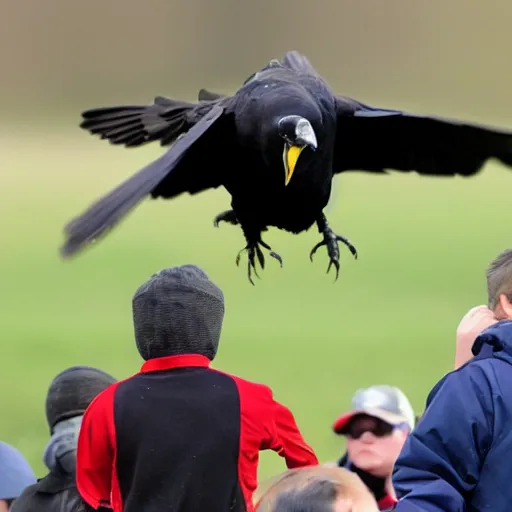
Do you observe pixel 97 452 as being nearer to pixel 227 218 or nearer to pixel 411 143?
pixel 227 218

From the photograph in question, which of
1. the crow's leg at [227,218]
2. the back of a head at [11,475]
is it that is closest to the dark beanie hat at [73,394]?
the back of a head at [11,475]

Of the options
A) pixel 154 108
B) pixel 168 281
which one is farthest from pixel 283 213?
pixel 154 108

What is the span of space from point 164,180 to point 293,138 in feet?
0.66

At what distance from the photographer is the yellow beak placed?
4.65ft

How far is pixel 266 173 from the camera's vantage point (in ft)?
4.92

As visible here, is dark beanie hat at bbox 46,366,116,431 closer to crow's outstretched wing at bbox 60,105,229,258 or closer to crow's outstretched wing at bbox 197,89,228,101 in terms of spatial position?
crow's outstretched wing at bbox 60,105,229,258

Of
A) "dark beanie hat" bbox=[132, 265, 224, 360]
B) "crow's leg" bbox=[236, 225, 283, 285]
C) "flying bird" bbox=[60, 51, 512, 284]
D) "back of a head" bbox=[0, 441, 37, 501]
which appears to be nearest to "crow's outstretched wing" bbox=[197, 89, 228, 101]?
"flying bird" bbox=[60, 51, 512, 284]

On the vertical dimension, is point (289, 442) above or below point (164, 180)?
below

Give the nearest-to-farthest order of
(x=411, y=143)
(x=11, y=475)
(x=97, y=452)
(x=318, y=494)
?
1. (x=318, y=494)
2. (x=97, y=452)
3. (x=411, y=143)
4. (x=11, y=475)

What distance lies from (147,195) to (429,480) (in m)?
0.52

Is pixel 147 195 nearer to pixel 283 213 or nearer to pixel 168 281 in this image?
pixel 168 281

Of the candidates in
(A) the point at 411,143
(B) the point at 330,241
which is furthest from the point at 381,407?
(A) the point at 411,143

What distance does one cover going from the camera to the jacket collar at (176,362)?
1421mm

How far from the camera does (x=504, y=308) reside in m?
1.43
